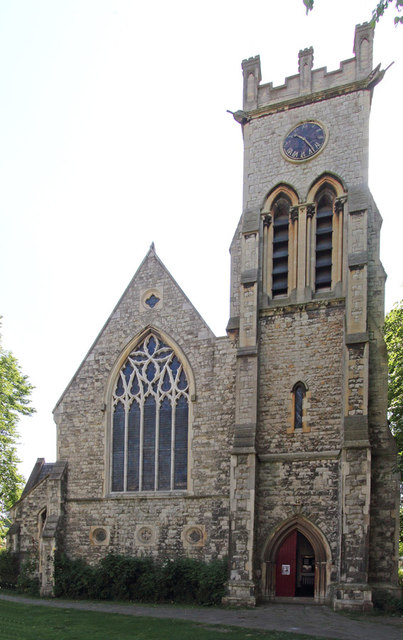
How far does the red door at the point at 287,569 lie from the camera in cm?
1947

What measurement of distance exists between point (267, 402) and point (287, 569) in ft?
15.9

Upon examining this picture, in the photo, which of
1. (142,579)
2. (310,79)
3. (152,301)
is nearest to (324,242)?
(310,79)

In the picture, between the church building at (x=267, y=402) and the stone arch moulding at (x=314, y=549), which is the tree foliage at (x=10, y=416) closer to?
the church building at (x=267, y=402)

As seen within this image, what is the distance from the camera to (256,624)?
15789 millimetres

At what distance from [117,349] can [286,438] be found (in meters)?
7.01

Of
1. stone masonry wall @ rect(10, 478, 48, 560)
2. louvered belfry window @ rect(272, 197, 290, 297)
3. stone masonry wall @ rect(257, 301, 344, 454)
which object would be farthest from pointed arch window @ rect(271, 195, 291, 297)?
stone masonry wall @ rect(10, 478, 48, 560)

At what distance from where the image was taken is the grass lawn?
544 inches

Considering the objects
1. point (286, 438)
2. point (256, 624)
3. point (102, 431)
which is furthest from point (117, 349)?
point (256, 624)

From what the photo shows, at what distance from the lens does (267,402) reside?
68.2 ft

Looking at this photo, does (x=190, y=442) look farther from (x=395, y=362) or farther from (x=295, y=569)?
(x=395, y=362)

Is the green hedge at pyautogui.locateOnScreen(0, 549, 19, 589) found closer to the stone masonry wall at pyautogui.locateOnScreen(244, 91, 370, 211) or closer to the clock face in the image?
the stone masonry wall at pyautogui.locateOnScreen(244, 91, 370, 211)

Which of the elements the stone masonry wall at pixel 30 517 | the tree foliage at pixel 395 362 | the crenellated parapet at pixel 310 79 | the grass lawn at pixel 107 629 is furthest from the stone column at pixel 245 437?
the stone masonry wall at pixel 30 517

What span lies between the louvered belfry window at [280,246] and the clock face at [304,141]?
5.00 feet

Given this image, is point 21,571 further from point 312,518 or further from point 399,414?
point 399,414
